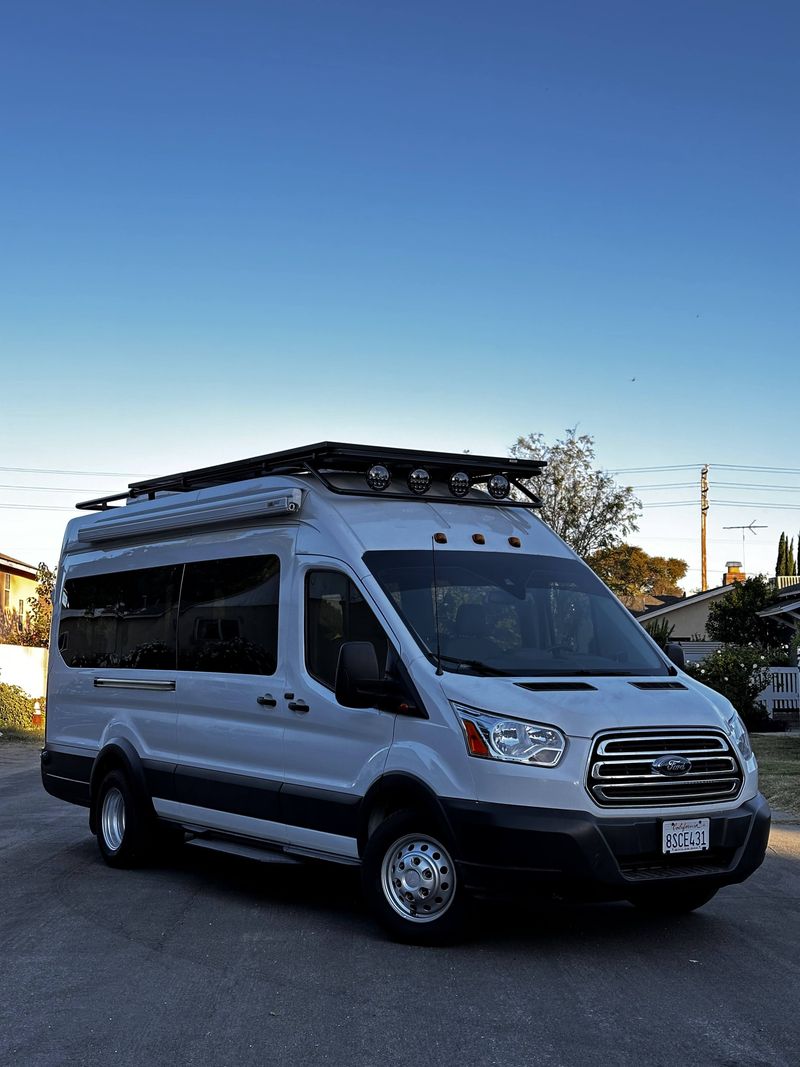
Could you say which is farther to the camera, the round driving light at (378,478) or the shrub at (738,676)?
the shrub at (738,676)

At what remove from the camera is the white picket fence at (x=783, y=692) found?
30203 mm

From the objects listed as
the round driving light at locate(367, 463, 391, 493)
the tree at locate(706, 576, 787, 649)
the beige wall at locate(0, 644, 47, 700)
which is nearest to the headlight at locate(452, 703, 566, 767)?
the round driving light at locate(367, 463, 391, 493)

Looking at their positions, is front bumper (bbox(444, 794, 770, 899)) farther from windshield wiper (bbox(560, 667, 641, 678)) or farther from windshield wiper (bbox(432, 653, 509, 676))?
windshield wiper (bbox(560, 667, 641, 678))

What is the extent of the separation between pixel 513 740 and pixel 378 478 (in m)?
2.28

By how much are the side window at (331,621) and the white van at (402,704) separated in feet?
0.06

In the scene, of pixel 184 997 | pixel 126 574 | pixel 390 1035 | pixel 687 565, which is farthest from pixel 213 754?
pixel 687 565

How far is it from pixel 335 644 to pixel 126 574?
3.46 meters

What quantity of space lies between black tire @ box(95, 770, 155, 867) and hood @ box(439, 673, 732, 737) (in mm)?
3922

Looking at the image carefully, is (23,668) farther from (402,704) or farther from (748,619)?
(402,704)

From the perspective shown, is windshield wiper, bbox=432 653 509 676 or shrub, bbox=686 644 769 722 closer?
windshield wiper, bbox=432 653 509 676

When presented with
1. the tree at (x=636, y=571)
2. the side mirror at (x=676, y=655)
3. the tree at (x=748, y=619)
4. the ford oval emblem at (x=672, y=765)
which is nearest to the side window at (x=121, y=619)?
the side mirror at (x=676, y=655)

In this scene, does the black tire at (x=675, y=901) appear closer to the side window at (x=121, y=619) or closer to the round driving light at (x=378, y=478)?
the round driving light at (x=378, y=478)

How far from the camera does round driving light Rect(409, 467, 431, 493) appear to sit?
8.69m

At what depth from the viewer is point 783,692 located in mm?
30672
